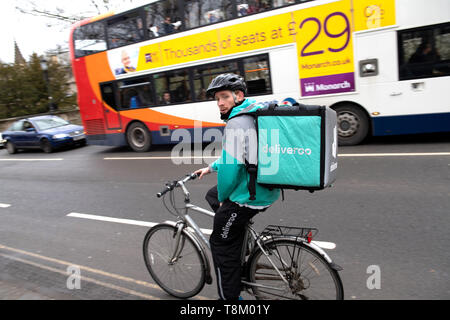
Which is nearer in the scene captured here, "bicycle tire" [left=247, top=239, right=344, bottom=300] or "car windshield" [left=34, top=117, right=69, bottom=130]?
"bicycle tire" [left=247, top=239, right=344, bottom=300]

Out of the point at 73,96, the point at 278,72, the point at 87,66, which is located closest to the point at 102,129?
the point at 87,66

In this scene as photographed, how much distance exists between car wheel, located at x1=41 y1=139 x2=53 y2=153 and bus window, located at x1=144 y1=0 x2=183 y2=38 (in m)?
6.90

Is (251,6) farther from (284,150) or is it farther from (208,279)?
(208,279)

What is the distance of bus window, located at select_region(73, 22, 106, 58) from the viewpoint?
36.1ft

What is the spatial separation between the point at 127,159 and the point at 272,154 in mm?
8812

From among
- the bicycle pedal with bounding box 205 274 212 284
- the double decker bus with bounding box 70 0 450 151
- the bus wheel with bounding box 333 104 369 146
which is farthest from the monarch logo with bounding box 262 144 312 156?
the bus wheel with bounding box 333 104 369 146

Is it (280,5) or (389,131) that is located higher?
(280,5)

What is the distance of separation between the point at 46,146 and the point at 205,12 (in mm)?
9017

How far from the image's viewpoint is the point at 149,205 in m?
5.81

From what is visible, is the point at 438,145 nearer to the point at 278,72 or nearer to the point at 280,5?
the point at 278,72

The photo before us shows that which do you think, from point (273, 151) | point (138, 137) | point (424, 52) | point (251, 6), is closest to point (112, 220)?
point (273, 151)

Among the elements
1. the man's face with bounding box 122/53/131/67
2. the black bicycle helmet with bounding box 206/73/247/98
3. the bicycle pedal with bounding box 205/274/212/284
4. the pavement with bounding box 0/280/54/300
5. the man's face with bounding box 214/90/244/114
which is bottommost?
the pavement with bounding box 0/280/54/300

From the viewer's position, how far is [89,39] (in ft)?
37.0

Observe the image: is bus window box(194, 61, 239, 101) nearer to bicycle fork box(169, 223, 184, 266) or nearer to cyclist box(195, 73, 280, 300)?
bicycle fork box(169, 223, 184, 266)
